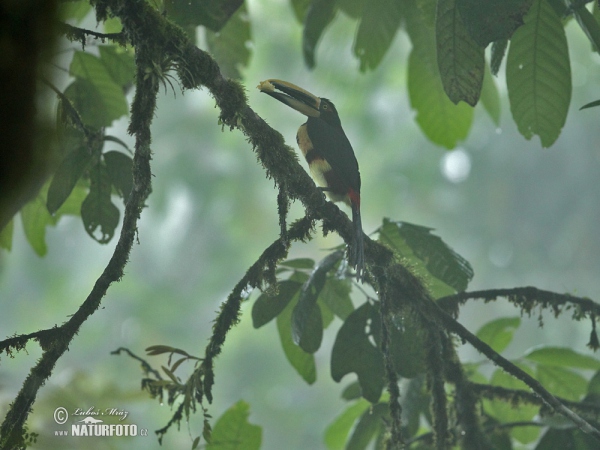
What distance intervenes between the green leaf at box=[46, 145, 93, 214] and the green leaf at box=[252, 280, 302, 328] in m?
0.67

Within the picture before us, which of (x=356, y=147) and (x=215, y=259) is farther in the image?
(x=356, y=147)

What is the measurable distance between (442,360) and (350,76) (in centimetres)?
1000

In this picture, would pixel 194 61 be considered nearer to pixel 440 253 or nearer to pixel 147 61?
pixel 147 61

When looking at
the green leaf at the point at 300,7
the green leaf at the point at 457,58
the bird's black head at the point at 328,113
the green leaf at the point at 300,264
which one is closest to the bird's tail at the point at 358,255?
the green leaf at the point at 300,264

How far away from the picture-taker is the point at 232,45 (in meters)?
2.66

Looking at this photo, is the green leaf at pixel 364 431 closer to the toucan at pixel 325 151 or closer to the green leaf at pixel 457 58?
the toucan at pixel 325 151

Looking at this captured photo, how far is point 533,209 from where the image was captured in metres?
13.9

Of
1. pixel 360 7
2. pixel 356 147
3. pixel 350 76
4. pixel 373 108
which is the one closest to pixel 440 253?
pixel 360 7

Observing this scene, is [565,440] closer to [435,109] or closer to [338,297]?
[338,297]

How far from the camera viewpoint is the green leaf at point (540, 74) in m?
1.68

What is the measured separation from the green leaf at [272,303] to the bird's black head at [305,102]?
2.62 ft

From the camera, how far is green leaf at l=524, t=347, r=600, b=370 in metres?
2.21

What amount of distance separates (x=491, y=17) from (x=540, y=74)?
433 mm

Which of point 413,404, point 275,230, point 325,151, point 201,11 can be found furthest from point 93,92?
point 275,230
